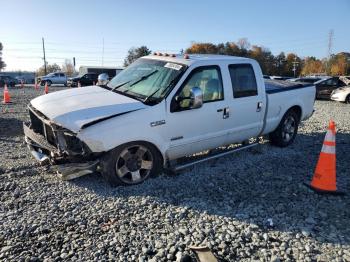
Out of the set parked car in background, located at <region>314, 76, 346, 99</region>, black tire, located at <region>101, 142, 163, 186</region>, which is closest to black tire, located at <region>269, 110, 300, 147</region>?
black tire, located at <region>101, 142, 163, 186</region>

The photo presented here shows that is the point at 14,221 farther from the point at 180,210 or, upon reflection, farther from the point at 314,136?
the point at 314,136

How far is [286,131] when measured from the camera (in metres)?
7.78

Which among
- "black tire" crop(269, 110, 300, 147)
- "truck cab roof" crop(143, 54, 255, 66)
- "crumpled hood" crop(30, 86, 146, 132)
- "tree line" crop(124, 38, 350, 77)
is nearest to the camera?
"crumpled hood" crop(30, 86, 146, 132)

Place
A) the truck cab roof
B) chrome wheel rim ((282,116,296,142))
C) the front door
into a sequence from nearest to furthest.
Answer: the front door, the truck cab roof, chrome wheel rim ((282,116,296,142))

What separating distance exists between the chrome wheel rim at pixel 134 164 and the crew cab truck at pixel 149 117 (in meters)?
0.01

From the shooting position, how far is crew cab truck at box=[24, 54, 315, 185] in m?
4.82

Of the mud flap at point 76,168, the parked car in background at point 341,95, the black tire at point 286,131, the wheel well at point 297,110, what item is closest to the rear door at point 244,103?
the black tire at point 286,131

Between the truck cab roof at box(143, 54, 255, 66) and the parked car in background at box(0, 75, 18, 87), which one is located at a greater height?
the truck cab roof at box(143, 54, 255, 66)

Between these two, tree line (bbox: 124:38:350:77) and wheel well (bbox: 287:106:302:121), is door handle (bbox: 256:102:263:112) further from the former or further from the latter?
tree line (bbox: 124:38:350:77)

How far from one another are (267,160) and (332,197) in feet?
5.84

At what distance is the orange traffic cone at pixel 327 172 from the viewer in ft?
17.2

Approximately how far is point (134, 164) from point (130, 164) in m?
0.07

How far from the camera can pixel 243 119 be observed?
639 cm

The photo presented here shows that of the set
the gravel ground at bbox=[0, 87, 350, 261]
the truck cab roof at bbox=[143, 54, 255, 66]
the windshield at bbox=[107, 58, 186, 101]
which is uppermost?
the truck cab roof at bbox=[143, 54, 255, 66]
